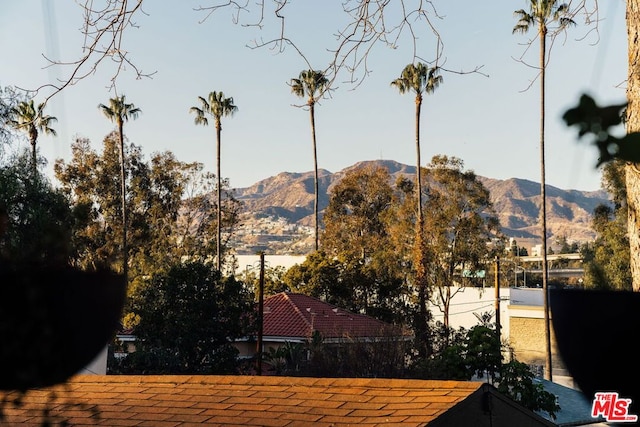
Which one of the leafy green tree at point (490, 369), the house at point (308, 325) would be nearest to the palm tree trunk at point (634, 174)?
the leafy green tree at point (490, 369)

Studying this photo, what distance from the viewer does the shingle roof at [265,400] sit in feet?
14.2

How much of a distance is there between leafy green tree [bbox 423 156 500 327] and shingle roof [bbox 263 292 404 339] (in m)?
4.60

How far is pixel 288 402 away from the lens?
4660 mm

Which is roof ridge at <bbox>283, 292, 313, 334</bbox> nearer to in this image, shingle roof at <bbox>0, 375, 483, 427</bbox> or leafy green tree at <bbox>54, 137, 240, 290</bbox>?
leafy green tree at <bbox>54, 137, 240, 290</bbox>

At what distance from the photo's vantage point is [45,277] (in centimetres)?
104

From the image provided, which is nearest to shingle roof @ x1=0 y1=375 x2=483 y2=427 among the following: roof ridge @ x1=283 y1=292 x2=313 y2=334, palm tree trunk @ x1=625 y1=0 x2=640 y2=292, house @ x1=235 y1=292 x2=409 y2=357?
palm tree trunk @ x1=625 y1=0 x2=640 y2=292

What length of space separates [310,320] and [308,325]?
24 cm

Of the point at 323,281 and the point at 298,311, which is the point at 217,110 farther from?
the point at 298,311

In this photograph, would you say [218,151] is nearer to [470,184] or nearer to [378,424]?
[470,184]

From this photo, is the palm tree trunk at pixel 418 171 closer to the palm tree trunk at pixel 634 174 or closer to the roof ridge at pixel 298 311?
the roof ridge at pixel 298 311

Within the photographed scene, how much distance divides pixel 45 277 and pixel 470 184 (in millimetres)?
27405

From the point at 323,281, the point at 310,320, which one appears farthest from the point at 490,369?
the point at 323,281

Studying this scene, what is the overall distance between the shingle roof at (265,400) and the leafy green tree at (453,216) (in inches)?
→ 890

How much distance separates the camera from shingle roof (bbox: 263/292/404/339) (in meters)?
22.3
